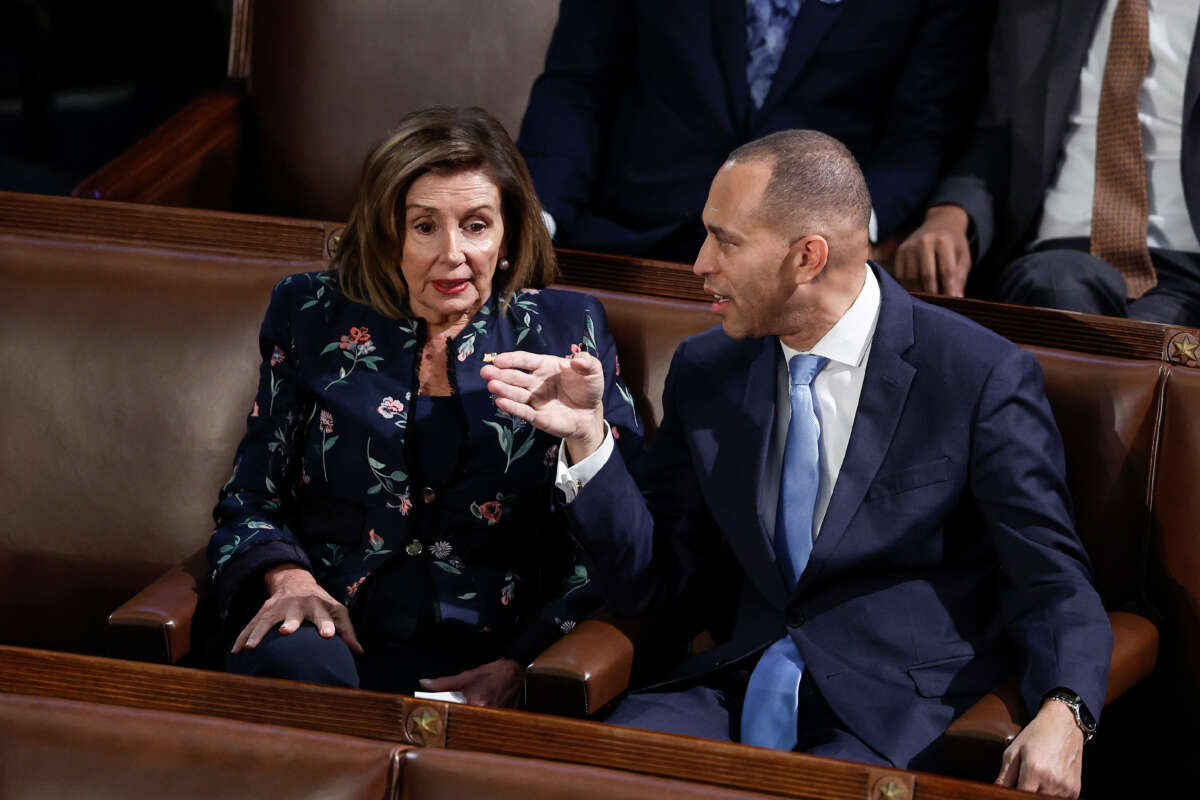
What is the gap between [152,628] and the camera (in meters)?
1.52

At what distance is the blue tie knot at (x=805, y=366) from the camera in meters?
1.54

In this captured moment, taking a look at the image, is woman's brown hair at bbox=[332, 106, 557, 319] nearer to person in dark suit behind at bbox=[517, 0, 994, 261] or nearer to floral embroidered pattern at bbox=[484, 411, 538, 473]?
floral embroidered pattern at bbox=[484, 411, 538, 473]

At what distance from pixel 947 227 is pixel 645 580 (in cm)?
84

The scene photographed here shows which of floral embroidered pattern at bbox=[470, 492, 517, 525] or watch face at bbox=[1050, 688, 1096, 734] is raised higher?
watch face at bbox=[1050, 688, 1096, 734]

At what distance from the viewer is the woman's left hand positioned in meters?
1.59

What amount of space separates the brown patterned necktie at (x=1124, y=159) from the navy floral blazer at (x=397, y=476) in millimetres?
862

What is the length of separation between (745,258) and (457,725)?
2.18 feet

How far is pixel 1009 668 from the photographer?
1.47 meters

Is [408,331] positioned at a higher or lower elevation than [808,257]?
lower

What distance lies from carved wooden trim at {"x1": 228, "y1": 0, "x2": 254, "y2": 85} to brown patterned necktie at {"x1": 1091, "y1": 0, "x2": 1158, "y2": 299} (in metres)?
1.48

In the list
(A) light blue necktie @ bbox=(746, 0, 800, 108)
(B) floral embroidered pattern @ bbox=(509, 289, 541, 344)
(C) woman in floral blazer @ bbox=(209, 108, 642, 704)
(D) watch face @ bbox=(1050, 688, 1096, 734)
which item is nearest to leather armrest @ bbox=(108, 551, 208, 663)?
(C) woman in floral blazer @ bbox=(209, 108, 642, 704)

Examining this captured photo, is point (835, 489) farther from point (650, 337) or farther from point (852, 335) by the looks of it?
point (650, 337)

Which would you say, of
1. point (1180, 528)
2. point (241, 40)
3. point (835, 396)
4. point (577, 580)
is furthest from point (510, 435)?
point (241, 40)

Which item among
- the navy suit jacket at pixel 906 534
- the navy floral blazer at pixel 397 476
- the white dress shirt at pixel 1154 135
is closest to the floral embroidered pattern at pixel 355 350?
the navy floral blazer at pixel 397 476
